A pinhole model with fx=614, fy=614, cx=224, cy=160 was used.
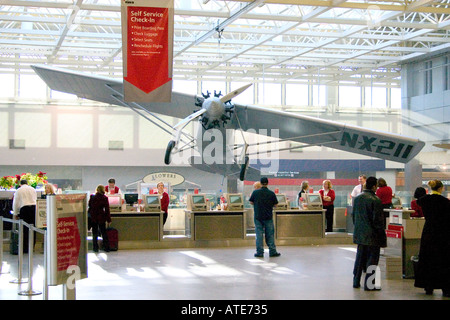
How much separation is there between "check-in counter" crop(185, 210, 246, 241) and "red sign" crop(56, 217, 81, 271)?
6.64 metres

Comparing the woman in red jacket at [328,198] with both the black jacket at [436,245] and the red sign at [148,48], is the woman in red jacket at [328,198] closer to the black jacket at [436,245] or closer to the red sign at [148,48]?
the red sign at [148,48]

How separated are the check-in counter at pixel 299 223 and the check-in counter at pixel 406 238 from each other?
4756 mm

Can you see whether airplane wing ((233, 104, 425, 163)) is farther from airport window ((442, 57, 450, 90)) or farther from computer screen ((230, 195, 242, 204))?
airport window ((442, 57, 450, 90))

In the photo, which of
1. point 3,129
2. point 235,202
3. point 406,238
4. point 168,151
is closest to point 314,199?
point 235,202

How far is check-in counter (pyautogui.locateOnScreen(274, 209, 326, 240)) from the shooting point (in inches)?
507

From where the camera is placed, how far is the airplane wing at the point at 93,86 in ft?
46.2

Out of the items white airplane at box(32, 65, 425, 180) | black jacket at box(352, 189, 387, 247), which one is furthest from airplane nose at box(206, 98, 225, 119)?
black jacket at box(352, 189, 387, 247)

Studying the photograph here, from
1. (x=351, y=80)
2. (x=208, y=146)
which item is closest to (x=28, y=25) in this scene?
(x=208, y=146)

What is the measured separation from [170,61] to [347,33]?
918 centimetres

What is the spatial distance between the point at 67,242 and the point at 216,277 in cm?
319

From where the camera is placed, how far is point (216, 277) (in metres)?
8.41

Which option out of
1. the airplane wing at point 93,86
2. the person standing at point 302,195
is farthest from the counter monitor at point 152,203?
the person standing at point 302,195
